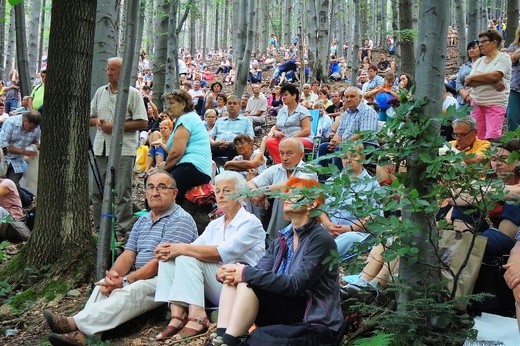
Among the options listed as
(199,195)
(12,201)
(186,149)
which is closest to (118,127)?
(186,149)

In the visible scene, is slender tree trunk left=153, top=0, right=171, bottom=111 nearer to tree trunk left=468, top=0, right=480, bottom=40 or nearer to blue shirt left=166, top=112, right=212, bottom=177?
tree trunk left=468, top=0, right=480, bottom=40

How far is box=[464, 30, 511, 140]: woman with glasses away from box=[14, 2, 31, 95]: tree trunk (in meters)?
6.29

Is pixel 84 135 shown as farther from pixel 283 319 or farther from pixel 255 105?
pixel 255 105

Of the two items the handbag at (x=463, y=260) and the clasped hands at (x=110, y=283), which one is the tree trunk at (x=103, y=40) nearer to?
the clasped hands at (x=110, y=283)

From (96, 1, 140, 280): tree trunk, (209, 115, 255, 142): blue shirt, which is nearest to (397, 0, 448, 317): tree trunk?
(96, 1, 140, 280): tree trunk

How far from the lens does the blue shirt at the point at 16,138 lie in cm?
896

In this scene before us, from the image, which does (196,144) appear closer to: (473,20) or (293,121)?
(293,121)

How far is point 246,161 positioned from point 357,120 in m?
1.68

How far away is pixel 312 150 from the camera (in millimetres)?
9156

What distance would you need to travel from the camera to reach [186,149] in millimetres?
6539

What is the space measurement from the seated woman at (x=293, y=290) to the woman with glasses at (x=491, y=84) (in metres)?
4.09

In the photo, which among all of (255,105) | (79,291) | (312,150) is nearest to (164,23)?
(255,105)

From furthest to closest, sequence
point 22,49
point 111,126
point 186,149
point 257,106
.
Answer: point 257,106
point 22,49
point 111,126
point 186,149

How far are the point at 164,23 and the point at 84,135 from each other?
29.4 ft
